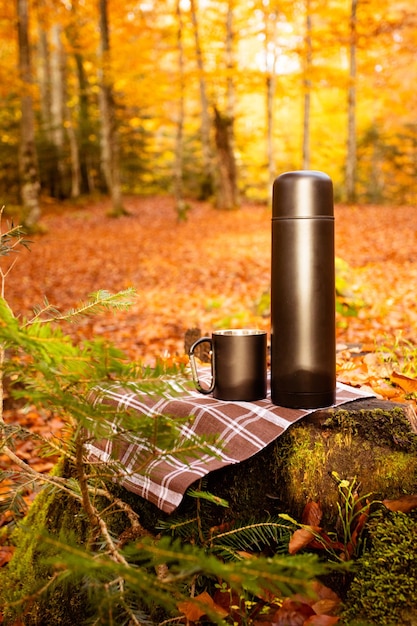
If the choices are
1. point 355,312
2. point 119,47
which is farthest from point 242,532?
point 119,47

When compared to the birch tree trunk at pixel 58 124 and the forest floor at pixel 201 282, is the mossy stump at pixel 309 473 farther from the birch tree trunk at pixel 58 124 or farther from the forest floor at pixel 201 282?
the birch tree trunk at pixel 58 124

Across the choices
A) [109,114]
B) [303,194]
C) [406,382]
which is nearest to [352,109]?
[109,114]

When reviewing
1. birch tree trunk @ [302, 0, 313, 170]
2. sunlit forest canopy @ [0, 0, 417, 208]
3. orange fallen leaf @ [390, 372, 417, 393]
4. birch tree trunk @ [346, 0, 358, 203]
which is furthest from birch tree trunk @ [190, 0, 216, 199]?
orange fallen leaf @ [390, 372, 417, 393]

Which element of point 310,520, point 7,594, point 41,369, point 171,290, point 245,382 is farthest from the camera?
point 171,290

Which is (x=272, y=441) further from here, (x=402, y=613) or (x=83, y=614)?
(x=83, y=614)

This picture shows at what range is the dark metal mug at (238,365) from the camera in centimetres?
187

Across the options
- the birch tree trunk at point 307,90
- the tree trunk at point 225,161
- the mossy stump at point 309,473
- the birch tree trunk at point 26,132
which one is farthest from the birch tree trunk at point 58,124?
the mossy stump at point 309,473

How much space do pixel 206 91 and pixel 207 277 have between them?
16138 millimetres

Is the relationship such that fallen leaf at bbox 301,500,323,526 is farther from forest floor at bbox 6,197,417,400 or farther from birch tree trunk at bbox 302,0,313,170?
birch tree trunk at bbox 302,0,313,170

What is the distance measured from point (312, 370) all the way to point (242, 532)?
57 cm

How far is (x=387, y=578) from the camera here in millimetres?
1515

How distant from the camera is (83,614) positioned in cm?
184

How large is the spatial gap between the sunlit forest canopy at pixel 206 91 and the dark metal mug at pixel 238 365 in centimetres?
1255

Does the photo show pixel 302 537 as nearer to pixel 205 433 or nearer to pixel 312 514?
pixel 312 514
